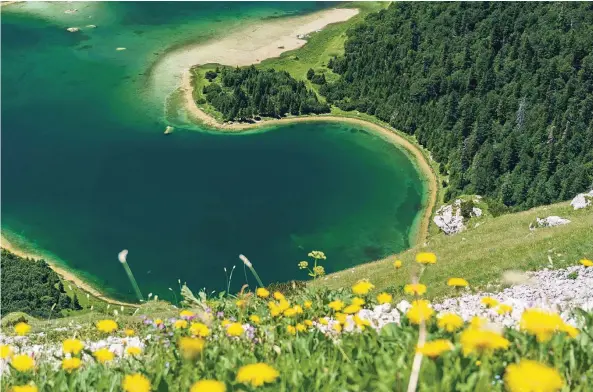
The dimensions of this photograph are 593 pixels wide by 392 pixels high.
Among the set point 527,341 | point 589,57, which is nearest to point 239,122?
point 589,57

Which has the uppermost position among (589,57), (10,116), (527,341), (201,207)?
(527,341)

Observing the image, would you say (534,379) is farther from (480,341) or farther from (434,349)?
(434,349)

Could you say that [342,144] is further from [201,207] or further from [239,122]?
[201,207]

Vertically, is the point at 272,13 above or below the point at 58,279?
above

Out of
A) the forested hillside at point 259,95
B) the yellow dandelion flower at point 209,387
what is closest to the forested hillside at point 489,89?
the forested hillside at point 259,95

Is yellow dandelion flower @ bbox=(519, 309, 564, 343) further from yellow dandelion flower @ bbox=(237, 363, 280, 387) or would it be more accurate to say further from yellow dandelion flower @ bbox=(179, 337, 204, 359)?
yellow dandelion flower @ bbox=(179, 337, 204, 359)

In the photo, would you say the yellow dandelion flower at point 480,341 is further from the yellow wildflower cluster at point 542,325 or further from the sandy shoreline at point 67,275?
the sandy shoreline at point 67,275
